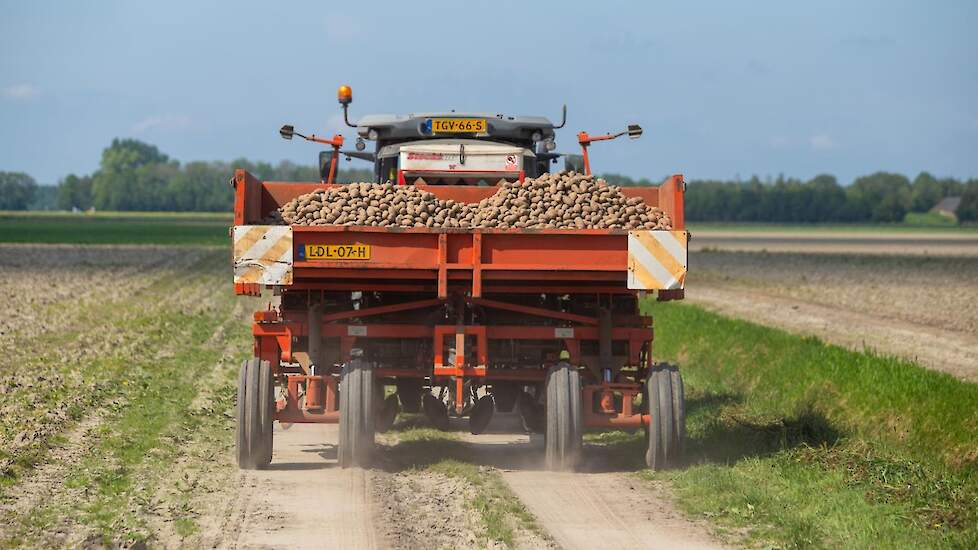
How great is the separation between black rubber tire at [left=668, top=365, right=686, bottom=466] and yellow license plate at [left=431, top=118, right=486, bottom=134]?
3.40 m

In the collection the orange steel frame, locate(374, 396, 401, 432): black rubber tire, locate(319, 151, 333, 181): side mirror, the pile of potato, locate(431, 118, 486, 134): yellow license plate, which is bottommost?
locate(374, 396, 401, 432): black rubber tire

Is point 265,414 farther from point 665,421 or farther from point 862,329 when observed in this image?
point 862,329

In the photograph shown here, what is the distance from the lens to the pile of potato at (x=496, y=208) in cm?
1164

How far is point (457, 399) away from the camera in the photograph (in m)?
11.7

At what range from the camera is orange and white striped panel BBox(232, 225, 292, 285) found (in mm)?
11188

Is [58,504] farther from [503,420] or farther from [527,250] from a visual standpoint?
[503,420]

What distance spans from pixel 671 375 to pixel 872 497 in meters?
2.11

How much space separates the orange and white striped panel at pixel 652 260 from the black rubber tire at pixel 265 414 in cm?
290

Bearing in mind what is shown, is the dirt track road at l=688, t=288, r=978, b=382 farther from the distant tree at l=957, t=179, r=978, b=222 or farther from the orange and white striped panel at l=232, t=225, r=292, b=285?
the distant tree at l=957, t=179, r=978, b=222

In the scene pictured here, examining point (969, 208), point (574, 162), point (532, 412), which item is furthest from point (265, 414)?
point (969, 208)

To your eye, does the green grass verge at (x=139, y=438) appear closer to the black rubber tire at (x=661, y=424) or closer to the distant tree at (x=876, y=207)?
the black rubber tire at (x=661, y=424)

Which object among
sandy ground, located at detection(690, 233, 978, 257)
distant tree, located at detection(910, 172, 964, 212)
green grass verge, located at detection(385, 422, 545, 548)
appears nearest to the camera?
green grass verge, located at detection(385, 422, 545, 548)

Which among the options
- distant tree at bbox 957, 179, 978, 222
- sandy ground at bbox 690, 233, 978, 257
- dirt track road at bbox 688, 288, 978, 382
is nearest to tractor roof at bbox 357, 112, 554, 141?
dirt track road at bbox 688, 288, 978, 382

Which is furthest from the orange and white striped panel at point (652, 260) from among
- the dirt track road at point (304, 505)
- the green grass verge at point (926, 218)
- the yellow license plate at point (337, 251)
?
the green grass verge at point (926, 218)
